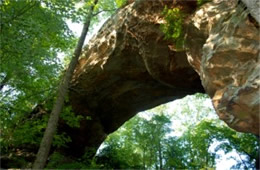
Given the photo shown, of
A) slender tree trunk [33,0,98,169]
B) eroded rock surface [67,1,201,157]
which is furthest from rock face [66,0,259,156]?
slender tree trunk [33,0,98,169]

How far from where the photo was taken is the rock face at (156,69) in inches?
200

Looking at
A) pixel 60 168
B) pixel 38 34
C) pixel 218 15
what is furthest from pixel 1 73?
pixel 218 15

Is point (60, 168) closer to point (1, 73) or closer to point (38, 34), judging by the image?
point (1, 73)

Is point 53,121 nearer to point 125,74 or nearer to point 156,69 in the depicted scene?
point 125,74

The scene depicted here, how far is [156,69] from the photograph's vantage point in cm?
941

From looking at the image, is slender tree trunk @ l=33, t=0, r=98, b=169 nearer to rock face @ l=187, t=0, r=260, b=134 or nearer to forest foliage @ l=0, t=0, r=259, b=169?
forest foliage @ l=0, t=0, r=259, b=169

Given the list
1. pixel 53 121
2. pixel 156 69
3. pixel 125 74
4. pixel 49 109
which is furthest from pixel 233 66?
pixel 49 109

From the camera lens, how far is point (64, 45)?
32.8 feet

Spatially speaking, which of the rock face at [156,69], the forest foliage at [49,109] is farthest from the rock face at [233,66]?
the forest foliage at [49,109]

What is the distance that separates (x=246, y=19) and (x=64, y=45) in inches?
249

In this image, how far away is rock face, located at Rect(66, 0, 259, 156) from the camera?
508 cm

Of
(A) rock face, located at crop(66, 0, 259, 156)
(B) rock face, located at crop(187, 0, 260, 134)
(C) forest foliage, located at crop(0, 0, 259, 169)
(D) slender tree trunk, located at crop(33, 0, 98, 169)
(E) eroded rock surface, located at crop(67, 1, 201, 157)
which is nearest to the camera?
(B) rock face, located at crop(187, 0, 260, 134)

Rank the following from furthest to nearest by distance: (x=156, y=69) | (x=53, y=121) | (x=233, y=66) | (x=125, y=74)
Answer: (x=125, y=74), (x=156, y=69), (x=53, y=121), (x=233, y=66)

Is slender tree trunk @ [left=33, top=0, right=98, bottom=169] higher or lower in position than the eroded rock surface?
lower
